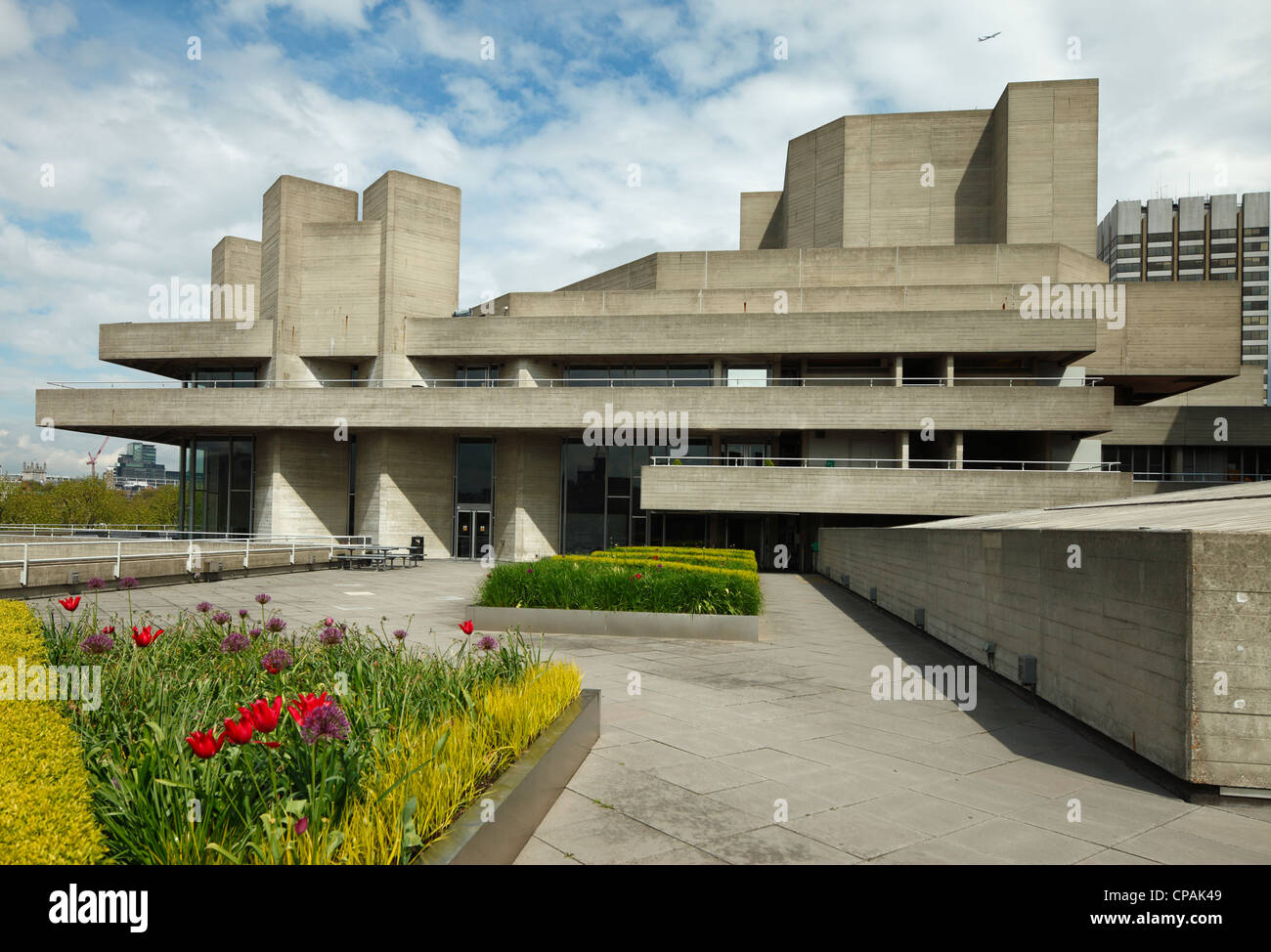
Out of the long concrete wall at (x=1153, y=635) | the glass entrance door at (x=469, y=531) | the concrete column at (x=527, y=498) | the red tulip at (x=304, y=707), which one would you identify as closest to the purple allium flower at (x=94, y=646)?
the red tulip at (x=304, y=707)

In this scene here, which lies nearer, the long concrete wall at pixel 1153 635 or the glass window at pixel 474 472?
the long concrete wall at pixel 1153 635

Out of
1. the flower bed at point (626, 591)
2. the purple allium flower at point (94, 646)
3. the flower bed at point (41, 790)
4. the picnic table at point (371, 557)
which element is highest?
the purple allium flower at point (94, 646)

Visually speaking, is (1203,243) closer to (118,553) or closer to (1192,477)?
(1192,477)

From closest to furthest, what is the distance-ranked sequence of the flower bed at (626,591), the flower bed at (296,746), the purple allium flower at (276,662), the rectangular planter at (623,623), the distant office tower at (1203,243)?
1. the flower bed at (296,746)
2. the purple allium flower at (276,662)
3. the rectangular planter at (623,623)
4. the flower bed at (626,591)
5. the distant office tower at (1203,243)

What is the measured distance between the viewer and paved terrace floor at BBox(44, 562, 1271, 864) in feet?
14.9

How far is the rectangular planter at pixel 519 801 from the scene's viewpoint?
368 cm

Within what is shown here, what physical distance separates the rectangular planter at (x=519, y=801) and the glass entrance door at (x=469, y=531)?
104 feet

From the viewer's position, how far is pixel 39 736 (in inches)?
152

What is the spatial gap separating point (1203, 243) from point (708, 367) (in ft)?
447

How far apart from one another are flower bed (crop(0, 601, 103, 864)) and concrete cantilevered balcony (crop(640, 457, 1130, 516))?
90.6 ft

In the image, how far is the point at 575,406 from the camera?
3309cm

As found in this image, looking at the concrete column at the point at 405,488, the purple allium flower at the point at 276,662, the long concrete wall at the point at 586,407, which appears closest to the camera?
the purple allium flower at the point at 276,662

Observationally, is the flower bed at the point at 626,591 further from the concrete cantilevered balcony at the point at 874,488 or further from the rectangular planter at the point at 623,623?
the concrete cantilevered balcony at the point at 874,488

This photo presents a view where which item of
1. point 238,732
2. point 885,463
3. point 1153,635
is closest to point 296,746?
point 238,732
